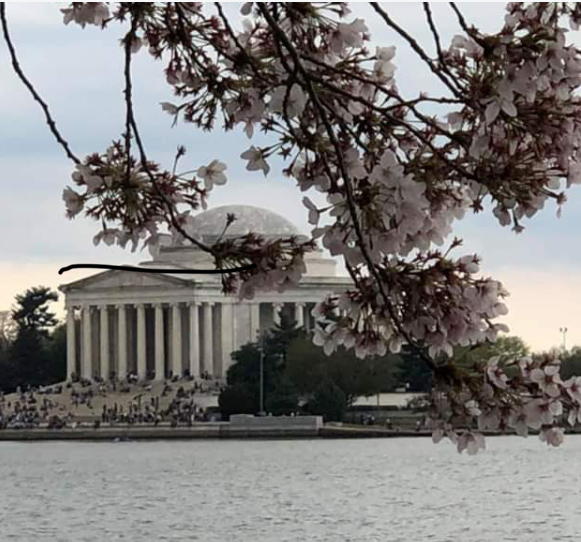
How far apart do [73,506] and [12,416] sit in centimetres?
5377

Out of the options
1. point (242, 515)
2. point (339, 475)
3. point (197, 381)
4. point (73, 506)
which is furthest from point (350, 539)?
point (197, 381)

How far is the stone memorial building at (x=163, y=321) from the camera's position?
422 ft

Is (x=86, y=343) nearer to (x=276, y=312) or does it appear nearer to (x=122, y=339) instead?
(x=122, y=339)

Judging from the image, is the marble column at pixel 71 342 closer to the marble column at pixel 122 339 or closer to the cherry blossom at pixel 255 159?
the marble column at pixel 122 339

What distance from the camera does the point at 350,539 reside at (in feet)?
136

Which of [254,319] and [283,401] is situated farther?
[254,319]

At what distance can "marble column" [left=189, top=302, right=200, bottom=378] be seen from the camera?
421 ft

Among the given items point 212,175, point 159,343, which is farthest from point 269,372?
point 212,175

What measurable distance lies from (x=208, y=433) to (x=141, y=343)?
3801 centimetres

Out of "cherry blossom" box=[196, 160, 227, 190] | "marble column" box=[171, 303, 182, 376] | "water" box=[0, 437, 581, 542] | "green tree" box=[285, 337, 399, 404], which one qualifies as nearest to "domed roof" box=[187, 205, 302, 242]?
"marble column" box=[171, 303, 182, 376]

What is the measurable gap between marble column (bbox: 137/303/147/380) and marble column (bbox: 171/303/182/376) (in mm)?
1867

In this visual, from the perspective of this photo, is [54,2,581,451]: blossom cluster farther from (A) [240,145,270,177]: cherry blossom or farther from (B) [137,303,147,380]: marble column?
(B) [137,303,147,380]: marble column

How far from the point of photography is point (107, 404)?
109 m

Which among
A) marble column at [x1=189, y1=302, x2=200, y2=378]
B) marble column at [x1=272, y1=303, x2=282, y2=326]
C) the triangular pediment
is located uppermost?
the triangular pediment
